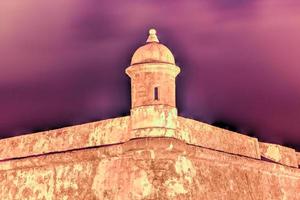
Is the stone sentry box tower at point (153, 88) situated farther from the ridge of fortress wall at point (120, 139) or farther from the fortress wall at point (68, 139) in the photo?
the fortress wall at point (68, 139)

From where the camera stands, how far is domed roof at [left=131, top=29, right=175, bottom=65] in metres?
10.9

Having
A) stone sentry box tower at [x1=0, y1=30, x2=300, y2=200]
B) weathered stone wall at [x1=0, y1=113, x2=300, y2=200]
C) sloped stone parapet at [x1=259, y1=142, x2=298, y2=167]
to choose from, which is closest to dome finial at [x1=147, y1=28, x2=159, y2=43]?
stone sentry box tower at [x1=0, y1=30, x2=300, y2=200]

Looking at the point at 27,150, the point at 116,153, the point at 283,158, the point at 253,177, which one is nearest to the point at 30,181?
A: the point at 27,150

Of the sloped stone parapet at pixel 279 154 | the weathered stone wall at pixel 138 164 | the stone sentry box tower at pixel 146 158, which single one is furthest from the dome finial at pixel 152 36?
the sloped stone parapet at pixel 279 154

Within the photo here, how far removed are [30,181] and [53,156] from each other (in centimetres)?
84

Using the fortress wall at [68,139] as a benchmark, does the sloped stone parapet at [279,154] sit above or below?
above

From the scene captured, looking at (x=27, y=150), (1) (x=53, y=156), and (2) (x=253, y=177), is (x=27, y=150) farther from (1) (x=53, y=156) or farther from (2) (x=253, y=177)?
(2) (x=253, y=177)

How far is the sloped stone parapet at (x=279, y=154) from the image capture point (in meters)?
14.8

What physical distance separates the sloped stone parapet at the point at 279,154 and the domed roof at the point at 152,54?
15.0 ft

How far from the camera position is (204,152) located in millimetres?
11891

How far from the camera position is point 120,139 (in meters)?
11.7

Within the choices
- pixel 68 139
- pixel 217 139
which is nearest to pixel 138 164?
pixel 68 139

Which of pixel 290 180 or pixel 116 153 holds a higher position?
pixel 290 180

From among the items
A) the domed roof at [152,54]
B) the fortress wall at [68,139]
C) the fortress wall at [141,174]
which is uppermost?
the domed roof at [152,54]
